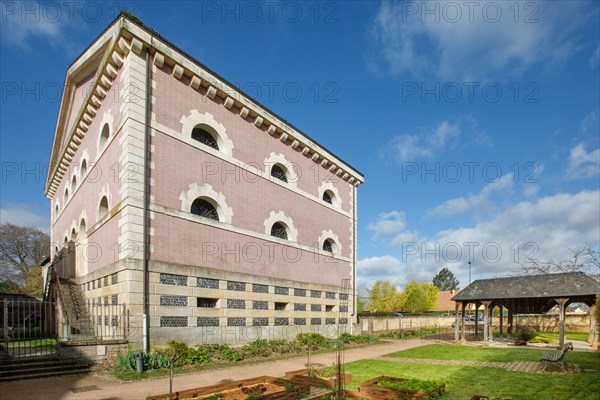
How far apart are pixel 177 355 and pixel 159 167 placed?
659 cm

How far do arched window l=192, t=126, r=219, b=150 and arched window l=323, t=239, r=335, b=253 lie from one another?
10.1 m

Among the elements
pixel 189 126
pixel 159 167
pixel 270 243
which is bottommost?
pixel 270 243

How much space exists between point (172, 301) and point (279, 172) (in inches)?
383

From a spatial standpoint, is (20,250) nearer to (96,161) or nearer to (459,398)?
(96,161)

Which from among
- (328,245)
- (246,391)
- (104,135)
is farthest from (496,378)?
(104,135)

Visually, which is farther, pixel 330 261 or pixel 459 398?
pixel 330 261

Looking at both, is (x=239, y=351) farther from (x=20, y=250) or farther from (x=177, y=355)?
(x=20, y=250)

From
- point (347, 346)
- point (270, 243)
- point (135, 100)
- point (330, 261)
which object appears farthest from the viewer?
point (330, 261)

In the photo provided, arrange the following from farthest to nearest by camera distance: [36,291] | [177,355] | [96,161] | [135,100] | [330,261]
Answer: [36,291]
[330,261]
[96,161]
[135,100]
[177,355]

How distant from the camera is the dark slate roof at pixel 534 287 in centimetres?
1883

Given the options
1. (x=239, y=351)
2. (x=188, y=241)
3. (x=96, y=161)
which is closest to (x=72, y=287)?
(x=96, y=161)

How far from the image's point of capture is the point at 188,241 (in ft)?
48.4

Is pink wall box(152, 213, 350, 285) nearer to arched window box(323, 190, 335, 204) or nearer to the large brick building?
the large brick building

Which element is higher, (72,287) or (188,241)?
(188,241)
